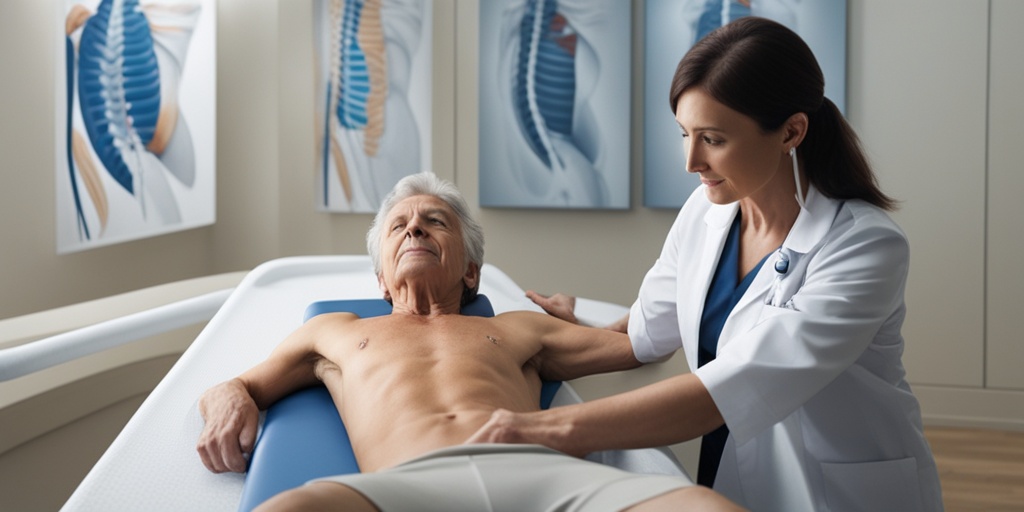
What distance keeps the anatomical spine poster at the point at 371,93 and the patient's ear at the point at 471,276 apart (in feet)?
7.29

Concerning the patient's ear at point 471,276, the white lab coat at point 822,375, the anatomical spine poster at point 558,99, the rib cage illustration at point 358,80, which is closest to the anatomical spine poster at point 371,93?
the rib cage illustration at point 358,80

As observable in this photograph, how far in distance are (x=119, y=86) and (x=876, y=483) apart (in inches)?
110

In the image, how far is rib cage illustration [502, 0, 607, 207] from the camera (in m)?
3.87

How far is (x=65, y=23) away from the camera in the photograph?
9.54 feet

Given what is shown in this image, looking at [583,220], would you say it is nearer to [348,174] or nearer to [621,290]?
Answer: [621,290]

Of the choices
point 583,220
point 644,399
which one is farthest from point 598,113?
point 644,399

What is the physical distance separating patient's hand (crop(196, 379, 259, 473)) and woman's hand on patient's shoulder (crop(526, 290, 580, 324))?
73cm

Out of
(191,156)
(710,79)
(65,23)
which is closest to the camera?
(710,79)

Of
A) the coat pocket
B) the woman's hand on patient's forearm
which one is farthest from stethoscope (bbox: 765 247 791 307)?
the woman's hand on patient's forearm

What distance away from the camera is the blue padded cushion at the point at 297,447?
1.34 meters

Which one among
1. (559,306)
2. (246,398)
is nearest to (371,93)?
(559,306)

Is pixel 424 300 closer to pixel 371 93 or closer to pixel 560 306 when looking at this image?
pixel 560 306

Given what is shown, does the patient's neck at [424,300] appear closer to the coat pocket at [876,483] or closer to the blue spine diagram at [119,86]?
the coat pocket at [876,483]

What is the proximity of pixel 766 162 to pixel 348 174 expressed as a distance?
3.00 m
